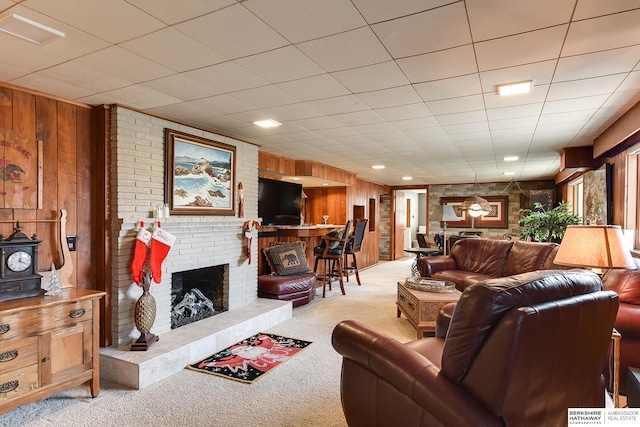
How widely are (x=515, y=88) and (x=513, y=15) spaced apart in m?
1.14

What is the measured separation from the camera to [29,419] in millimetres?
2275

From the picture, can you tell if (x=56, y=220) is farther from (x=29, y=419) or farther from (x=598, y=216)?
(x=598, y=216)

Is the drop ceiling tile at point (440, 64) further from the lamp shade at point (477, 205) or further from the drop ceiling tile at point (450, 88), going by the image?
the lamp shade at point (477, 205)

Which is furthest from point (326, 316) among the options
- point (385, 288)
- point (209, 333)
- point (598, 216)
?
point (598, 216)

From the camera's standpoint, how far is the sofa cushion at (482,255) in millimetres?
5066

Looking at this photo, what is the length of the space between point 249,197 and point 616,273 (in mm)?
3873

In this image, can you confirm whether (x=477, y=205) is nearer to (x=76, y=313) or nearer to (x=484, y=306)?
(x=484, y=306)

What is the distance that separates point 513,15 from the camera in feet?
5.57

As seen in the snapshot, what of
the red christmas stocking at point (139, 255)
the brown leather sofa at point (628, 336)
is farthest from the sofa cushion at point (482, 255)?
the red christmas stocking at point (139, 255)

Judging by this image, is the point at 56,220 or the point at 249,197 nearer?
the point at 56,220

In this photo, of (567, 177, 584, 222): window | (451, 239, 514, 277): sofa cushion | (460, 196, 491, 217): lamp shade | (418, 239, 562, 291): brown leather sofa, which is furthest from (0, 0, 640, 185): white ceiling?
(567, 177, 584, 222): window

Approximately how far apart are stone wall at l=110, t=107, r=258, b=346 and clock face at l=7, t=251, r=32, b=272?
650 mm

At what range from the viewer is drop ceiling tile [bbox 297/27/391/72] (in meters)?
1.94

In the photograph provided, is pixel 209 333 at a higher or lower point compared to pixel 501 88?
lower
